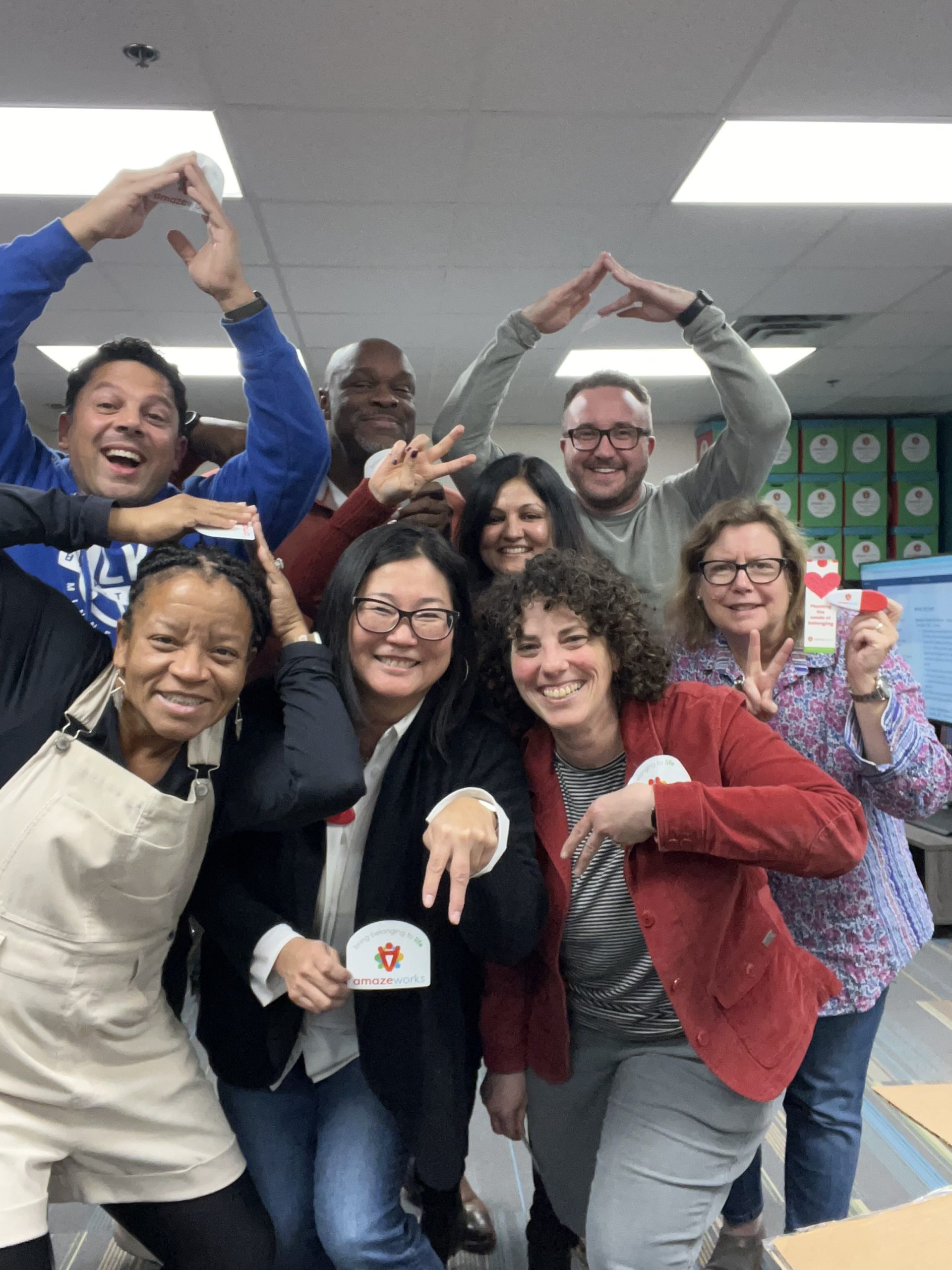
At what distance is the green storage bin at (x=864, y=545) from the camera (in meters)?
7.61

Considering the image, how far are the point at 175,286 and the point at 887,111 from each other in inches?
133

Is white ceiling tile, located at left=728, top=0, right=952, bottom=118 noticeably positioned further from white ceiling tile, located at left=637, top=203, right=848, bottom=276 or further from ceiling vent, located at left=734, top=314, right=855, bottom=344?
ceiling vent, located at left=734, top=314, right=855, bottom=344

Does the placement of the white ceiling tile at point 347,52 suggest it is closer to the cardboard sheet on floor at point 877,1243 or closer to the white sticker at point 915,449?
the cardboard sheet on floor at point 877,1243

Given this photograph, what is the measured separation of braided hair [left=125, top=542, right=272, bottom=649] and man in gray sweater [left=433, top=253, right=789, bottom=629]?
3.21 feet

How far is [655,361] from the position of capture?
625cm

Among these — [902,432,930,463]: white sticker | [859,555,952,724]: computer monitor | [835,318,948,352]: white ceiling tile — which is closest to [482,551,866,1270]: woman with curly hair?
[859,555,952,724]: computer monitor

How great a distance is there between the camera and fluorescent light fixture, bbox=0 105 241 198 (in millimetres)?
3146

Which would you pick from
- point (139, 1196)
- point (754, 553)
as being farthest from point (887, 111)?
point (139, 1196)

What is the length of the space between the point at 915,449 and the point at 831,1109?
7.10 metres

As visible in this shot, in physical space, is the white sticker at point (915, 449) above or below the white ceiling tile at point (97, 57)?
below

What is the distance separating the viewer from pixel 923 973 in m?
3.90

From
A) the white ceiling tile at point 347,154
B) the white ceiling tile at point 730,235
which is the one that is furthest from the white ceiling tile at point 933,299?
the white ceiling tile at point 347,154

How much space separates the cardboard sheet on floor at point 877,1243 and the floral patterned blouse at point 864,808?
928mm

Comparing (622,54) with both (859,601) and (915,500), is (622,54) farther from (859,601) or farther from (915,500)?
(915,500)
